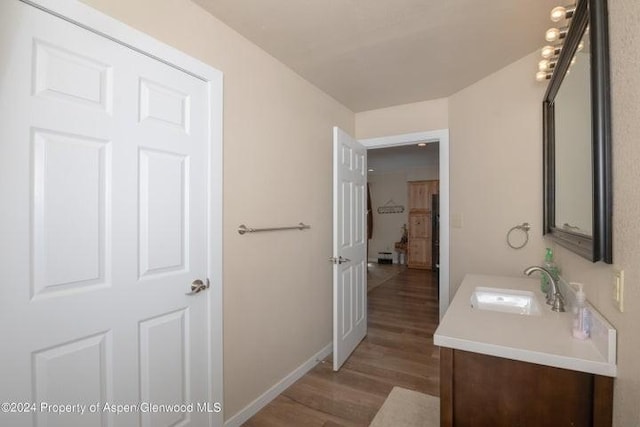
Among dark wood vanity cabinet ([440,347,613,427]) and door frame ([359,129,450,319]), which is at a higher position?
door frame ([359,129,450,319])

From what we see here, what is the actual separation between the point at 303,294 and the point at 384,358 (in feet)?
3.08

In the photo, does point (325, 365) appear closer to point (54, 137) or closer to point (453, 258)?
point (453, 258)

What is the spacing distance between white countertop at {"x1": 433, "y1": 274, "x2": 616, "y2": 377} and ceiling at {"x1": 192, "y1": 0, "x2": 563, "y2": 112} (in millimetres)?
1516

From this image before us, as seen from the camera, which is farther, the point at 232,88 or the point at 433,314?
the point at 433,314

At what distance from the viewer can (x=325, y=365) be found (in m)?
2.56

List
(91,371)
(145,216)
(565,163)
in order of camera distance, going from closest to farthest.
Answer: (91,371) < (145,216) < (565,163)

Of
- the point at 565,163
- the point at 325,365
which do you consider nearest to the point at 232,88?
the point at 565,163

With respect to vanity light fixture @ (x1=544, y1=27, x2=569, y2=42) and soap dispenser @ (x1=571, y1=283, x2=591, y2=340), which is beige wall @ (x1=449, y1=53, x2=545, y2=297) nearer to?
vanity light fixture @ (x1=544, y1=27, x2=569, y2=42)

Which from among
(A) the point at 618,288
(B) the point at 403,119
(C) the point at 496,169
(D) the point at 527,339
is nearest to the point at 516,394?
(D) the point at 527,339

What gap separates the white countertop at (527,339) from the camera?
0.94 meters

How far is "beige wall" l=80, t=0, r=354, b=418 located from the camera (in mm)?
1608

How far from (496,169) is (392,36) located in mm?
1315

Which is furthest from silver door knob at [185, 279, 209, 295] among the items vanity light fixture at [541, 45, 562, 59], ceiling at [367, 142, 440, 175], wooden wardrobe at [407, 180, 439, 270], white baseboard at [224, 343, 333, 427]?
wooden wardrobe at [407, 180, 439, 270]

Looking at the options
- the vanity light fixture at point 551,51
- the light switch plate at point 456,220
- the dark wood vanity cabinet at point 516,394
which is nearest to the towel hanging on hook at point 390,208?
the light switch plate at point 456,220
